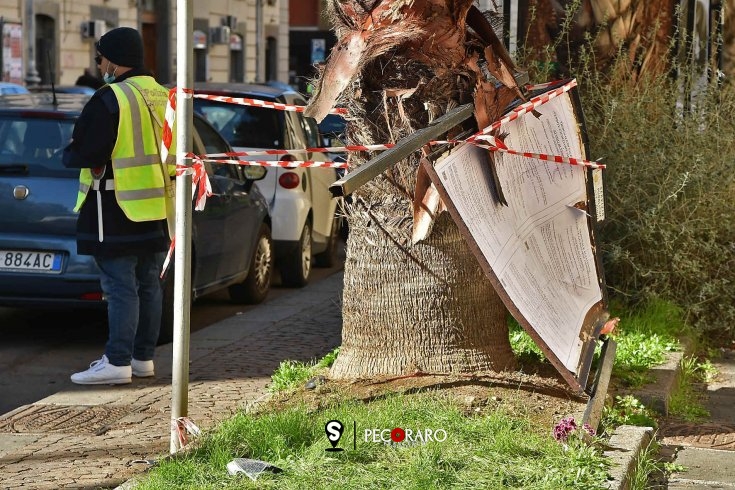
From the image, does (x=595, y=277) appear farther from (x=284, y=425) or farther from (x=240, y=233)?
(x=240, y=233)

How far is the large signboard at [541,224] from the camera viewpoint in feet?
17.3

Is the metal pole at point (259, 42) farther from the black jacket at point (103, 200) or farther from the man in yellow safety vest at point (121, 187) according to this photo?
the black jacket at point (103, 200)

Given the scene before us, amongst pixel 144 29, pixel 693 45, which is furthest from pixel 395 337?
pixel 144 29

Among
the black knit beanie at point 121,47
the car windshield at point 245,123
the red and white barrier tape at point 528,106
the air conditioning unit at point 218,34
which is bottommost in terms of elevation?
the car windshield at point 245,123

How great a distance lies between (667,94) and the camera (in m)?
9.67

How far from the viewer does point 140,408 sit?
23.6ft

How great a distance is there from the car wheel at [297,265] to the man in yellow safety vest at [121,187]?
447 cm

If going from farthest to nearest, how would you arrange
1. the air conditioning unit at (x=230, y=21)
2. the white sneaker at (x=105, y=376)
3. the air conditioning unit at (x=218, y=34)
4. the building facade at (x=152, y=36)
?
the air conditioning unit at (x=230, y=21) → the air conditioning unit at (x=218, y=34) → the building facade at (x=152, y=36) → the white sneaker at (x=105, y=376)

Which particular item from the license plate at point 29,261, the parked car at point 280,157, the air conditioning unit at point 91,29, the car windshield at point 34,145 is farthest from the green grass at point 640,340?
the air conditioning unit at point 91,29

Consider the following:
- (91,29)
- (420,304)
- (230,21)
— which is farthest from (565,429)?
(230,21)

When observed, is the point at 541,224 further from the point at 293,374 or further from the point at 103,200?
the point at 103,200

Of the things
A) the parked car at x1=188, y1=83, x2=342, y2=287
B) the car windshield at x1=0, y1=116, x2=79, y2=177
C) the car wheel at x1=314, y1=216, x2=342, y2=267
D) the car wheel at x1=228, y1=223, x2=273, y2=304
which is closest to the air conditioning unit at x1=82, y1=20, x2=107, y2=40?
the car wheel at x1=314, y1=216, x2=342, y2=267

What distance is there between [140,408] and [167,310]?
2.15 meters

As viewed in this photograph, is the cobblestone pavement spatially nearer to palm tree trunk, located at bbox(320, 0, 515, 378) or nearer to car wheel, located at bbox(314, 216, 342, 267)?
palm tree trunk, located at bbox(320, 0, 515, 378)
